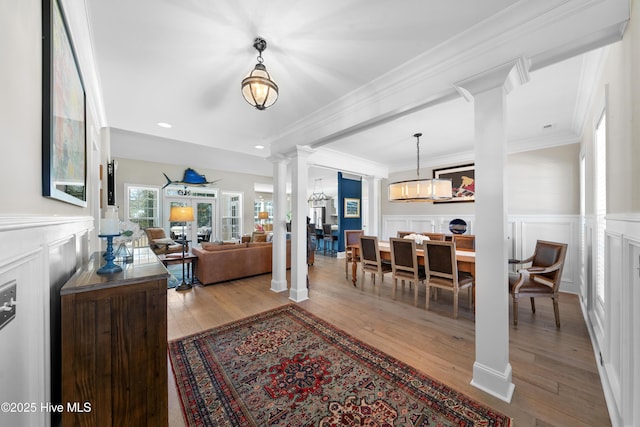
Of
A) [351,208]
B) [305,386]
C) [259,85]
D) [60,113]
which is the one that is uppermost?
[259,85]

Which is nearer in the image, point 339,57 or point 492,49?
point 492,49

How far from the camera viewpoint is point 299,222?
11.6 feet

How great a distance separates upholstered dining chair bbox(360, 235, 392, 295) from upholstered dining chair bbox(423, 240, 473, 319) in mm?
756

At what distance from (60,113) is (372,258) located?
11.8 ft

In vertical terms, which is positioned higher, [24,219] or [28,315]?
[24,219]

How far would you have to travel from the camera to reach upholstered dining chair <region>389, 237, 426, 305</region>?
3209 mm

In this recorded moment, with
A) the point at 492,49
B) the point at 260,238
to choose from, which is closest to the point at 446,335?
the point at 492,49

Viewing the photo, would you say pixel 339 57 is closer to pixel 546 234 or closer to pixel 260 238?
pixel 546 234

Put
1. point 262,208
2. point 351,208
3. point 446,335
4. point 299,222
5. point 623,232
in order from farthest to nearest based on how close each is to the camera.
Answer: point 262,208 → point 351,208 → point 299,222 → point 446,335 → point 623,232

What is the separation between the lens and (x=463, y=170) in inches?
200

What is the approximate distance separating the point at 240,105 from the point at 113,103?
148 centimetres

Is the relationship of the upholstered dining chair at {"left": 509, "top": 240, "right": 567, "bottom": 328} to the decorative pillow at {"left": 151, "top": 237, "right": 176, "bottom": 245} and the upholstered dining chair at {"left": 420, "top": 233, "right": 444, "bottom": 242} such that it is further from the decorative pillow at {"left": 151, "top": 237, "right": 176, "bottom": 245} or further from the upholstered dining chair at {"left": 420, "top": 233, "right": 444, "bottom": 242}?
the decorative pillow at {"left": 151, "top": 237, "right": 176, "bottom": 245}

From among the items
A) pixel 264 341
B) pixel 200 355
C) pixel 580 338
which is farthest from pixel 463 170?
pixel 200 355

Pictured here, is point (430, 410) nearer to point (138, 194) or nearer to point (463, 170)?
point (463, 170)
